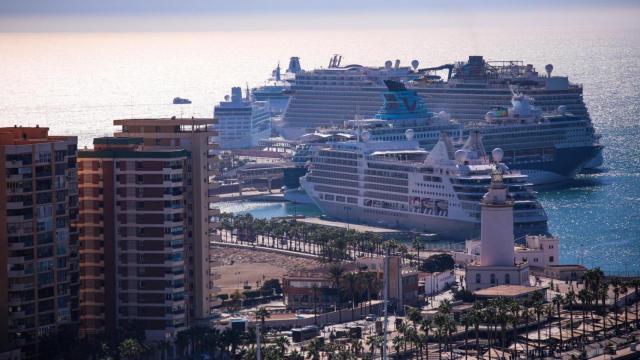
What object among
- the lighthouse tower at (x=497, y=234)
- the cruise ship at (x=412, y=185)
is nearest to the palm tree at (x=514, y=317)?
the lighthouse tower at (x=497, y=234)

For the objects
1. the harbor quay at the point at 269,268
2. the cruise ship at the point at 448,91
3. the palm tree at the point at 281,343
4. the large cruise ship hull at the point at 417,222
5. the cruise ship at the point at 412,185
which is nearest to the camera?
the harbor quay at the point at 269,268

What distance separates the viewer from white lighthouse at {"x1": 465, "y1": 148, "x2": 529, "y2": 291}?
74.9 meters

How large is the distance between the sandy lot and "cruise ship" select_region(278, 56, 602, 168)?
126ft

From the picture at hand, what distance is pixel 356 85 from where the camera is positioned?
147m

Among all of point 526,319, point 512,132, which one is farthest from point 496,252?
point 512,132

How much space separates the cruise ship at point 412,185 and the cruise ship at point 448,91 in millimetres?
17761

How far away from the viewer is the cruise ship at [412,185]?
9825 cm

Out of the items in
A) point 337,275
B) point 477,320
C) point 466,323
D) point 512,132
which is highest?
point 512,132

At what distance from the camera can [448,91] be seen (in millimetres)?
137250

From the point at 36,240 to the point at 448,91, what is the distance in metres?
80.1

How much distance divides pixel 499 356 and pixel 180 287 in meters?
10.2

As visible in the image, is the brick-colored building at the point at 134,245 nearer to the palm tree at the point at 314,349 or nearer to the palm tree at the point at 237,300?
the palm tree at the point at 314,349

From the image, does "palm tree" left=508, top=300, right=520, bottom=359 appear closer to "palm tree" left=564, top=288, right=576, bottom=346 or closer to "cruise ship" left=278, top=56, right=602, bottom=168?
"palm tree" left=564, top=288, right=576, bottom=346

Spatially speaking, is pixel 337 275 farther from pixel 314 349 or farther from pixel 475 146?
pixel 475 146
